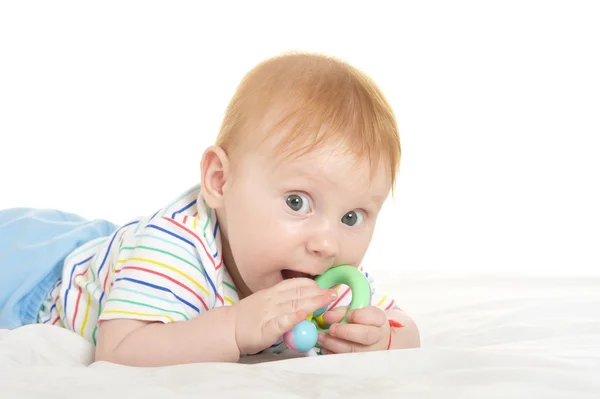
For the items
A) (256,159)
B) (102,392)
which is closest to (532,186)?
(256,159)

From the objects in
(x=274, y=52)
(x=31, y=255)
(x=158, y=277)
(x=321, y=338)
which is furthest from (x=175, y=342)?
(x=274, y=52)

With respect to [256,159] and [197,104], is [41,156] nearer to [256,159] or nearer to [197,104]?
[197,104]

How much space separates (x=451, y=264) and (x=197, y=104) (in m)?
1.60

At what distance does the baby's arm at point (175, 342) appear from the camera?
47.7 inches

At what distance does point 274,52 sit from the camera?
11.1 feet

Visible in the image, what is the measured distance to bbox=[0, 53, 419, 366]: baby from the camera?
123cm

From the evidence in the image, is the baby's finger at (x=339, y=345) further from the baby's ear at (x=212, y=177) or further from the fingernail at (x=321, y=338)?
the baby's ear at (x=212, y=177)

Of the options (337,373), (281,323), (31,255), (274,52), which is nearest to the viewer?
(337,373)

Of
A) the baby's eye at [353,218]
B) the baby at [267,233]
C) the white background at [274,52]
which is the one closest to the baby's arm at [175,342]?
the baby at [267,233]

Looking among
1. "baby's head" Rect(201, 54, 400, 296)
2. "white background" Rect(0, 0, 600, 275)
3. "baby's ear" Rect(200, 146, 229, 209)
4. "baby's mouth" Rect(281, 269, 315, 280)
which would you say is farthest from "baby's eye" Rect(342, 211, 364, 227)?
"white background" Rect(0, 0, 600, 275)

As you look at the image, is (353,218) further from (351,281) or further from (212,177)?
(212,177)

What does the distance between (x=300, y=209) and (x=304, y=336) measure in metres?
0.20

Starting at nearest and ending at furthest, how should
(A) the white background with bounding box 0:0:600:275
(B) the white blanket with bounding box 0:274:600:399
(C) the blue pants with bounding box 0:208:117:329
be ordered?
(B) the white blanket with bounding box 0:274:600:399 → (C) the blue pants with bounding box 0:208:117:329 → (A) the white background with bounding box 0:0:600:275

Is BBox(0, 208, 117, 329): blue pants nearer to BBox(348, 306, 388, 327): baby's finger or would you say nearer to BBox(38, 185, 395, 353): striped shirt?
BBox(38, 185, 395, 353): striped shirt
